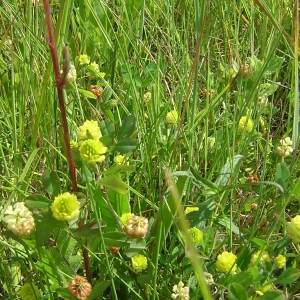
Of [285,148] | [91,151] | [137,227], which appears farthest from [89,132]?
[285,148]

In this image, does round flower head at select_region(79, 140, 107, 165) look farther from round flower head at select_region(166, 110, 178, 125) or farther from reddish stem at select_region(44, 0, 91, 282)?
round flower head at select_region(166, 110, 178, 125)

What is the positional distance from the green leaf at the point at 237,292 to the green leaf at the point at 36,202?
0.88 ft

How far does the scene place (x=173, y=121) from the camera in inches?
42.7

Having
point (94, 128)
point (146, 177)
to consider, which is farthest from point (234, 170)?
point (94, 128)

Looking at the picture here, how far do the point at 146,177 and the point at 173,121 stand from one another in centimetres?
13

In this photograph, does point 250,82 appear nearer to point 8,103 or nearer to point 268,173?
point 268,173

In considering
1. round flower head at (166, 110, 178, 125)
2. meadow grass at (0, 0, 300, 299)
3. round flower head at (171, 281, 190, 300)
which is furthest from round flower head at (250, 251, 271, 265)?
round flower head at (166, 110, 178, 125)

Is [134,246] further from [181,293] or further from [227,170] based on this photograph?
[227,170]

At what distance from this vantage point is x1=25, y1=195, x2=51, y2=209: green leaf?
73 cm

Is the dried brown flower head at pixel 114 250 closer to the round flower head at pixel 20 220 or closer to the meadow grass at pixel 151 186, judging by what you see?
the meadow grass at pixel 151 186

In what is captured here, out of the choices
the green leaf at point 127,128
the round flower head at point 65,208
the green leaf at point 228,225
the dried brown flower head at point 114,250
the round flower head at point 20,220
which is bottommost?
the green leaf at point 228,225

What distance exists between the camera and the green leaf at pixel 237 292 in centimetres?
69

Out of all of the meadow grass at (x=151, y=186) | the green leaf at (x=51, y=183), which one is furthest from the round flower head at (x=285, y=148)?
the green leaf at (x=51, y=183)

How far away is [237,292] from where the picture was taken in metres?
0.70
